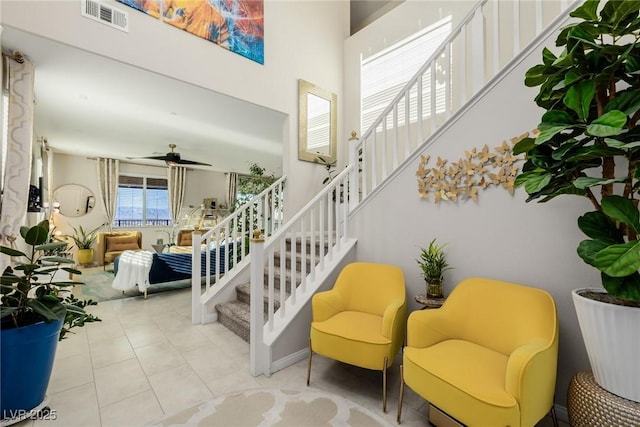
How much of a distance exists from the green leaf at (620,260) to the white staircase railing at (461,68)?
150 centimetres

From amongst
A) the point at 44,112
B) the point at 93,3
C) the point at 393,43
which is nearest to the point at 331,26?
the point at 393,43

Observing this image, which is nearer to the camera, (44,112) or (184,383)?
(184,383)

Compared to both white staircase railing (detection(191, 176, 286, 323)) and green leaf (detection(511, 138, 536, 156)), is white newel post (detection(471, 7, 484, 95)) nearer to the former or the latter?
green leaf (detection(511, 138, 536, 156))

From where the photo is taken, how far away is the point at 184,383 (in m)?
2.14

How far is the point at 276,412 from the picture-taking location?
5.95 ft

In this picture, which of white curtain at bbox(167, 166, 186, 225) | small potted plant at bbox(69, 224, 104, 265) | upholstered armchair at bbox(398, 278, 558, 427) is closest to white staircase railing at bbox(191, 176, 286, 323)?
upholstered armchair at bbox(398, 278, 558, 427)

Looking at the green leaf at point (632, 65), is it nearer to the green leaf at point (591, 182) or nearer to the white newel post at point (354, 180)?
the green leaf at point (591, 182)

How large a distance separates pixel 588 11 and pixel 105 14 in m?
3.64

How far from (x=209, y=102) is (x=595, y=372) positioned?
424cm

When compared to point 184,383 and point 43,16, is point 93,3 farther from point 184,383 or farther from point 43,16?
point 184,383

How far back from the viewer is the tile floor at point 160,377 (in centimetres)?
185

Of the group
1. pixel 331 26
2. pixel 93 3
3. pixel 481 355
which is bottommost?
pixel 481 355

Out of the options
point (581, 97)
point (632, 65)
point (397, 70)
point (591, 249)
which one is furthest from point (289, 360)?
point (397, 70)

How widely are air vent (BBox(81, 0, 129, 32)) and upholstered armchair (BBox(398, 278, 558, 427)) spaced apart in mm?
3682
